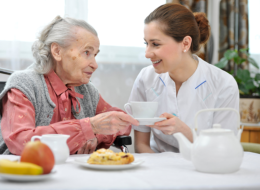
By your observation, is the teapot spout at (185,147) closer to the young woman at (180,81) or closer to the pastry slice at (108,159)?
the pastry slice at (108,159)

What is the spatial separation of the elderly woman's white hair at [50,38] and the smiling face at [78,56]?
0.02 meters

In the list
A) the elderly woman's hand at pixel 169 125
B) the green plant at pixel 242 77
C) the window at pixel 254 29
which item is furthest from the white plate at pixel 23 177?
the window at pixel 254 29

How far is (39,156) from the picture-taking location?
0.68 m

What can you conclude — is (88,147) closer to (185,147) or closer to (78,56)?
(78,56)

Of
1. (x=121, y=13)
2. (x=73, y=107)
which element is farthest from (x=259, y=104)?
(x=73, y=107)

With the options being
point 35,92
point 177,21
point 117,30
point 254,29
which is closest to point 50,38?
point 35,92

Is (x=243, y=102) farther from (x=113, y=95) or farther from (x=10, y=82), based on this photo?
(x=10, y=82)

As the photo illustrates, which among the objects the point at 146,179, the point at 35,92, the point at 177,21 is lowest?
the point at 146,179

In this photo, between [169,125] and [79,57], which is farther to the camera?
[79,57]

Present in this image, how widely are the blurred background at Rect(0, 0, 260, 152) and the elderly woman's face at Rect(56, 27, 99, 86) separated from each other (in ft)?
2.71

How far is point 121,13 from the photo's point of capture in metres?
2.50

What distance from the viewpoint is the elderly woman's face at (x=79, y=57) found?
1441mm

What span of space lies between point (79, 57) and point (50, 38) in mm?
181

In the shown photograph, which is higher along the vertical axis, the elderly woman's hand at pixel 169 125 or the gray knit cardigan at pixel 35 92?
the gray knit cardigan at pixel 35 92
